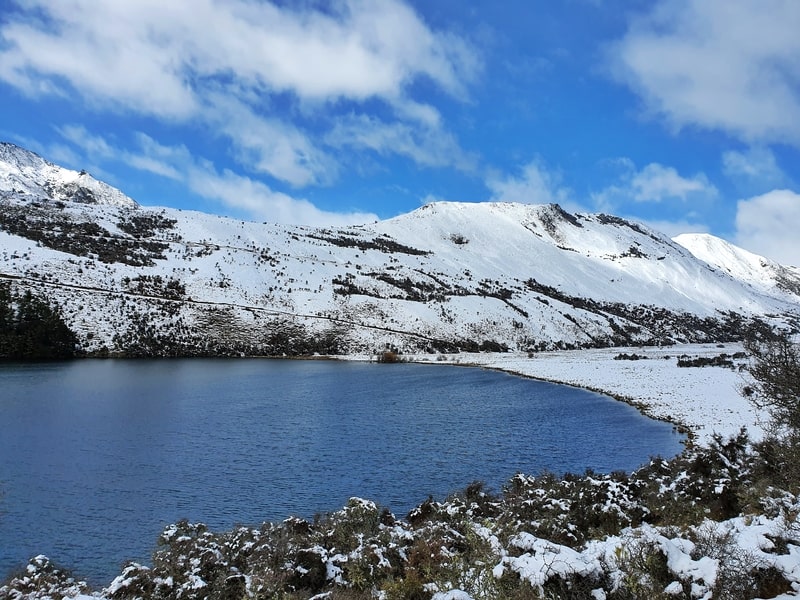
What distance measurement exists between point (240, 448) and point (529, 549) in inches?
780

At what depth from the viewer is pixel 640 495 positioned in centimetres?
1577

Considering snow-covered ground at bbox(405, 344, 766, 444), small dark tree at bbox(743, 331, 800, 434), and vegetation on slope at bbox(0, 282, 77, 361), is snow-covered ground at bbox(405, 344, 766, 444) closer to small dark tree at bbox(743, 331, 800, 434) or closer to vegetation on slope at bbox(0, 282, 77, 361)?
small dark tree at bbox(743, 331, 800, 434)

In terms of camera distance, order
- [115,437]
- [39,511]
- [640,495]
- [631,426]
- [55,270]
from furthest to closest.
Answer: [55,270], [631,426], [115,437], [39,511], [640,495]

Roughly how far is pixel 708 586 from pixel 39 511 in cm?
1959

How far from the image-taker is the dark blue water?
56.0 ft

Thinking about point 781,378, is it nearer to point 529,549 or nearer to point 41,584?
point 529,549

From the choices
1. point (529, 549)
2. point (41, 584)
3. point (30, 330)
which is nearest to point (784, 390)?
point (529, 549)

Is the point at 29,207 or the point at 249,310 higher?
the point at 29,207

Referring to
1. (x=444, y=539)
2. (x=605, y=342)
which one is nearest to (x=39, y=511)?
(x=444, y=539)

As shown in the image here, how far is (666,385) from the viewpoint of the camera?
158 feet

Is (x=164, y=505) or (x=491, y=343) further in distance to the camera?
(x=491, y=343)

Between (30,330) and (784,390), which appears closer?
(784,390)

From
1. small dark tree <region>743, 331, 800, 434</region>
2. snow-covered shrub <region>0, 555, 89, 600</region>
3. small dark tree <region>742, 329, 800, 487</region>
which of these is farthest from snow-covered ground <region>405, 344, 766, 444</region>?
snow-covered shrub <region>0, 555, 89, 600</region>

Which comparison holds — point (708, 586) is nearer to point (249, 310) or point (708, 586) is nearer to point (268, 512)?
point (268, 512)
